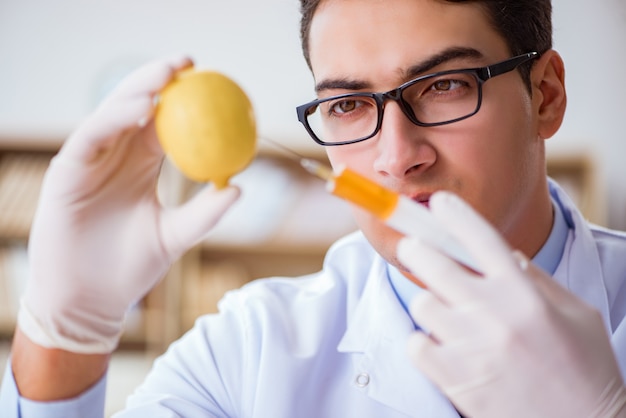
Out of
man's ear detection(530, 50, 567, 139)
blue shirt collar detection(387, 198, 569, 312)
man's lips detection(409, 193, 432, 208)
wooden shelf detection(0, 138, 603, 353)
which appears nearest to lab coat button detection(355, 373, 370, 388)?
blue shirt collar detection(387, 198, 569, 312)

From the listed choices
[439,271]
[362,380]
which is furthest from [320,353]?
[439,271]

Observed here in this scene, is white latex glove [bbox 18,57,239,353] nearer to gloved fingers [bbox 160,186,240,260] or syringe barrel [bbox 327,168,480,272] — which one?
gloved fingers [bbox 160,186,240,260]

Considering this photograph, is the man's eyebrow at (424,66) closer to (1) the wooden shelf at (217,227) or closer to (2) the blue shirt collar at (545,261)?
(2) the blue shirt collar at (545,261)

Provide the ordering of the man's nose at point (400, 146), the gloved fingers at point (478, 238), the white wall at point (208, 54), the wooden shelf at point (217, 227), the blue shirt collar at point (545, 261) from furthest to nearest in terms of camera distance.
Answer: the white wall at point (208, 54)
the wooden shelf at point (217, 227)
the blue shirt collar at point (545, 261)
the man's nose at point (400, 146)
the gloved fingers at point (478, 238)

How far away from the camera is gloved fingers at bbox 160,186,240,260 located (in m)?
0.98

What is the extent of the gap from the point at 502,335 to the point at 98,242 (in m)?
0.61

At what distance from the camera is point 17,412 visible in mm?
1073

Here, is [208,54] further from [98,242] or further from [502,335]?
[502,335]

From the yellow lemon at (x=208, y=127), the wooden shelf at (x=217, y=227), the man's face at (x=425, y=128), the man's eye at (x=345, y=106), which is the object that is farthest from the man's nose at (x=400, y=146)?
the wooden shelf at (x=217, y=227)

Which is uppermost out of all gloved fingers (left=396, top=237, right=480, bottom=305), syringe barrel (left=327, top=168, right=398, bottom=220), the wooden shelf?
syringe barrel (left=327, top=168, right=398, bottom=220)

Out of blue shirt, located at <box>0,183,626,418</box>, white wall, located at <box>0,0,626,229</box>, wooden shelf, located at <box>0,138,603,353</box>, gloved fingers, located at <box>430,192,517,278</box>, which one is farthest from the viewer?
white wall, located at <box>0,0,626,229</box>

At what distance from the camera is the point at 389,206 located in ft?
2.73

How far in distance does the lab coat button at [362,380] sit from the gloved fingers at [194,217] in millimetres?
441

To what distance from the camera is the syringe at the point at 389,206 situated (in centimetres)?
83
